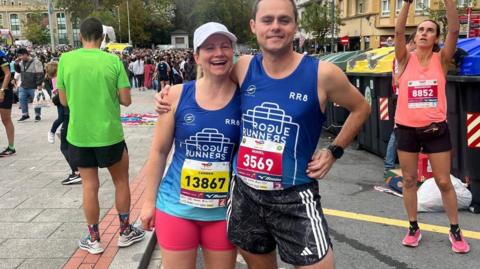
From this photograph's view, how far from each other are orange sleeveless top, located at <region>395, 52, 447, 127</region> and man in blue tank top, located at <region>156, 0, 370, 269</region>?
1.83 meters

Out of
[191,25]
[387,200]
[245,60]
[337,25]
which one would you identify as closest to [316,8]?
[337,25]

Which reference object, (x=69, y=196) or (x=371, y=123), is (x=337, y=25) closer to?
(x=371, y=123)

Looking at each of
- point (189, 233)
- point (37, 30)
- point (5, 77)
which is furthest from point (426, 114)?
point (37, 30)

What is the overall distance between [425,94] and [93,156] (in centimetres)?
279

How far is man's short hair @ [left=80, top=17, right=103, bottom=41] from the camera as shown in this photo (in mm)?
3900

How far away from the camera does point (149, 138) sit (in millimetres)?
9570

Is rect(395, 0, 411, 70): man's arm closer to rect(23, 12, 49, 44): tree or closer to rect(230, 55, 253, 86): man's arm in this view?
rect(230, 55, 253, 86): man's arm

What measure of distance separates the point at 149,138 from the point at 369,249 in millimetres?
6180

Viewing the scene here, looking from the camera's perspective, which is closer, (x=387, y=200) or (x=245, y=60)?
(x=245, y=60)

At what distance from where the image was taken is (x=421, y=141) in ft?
13.2

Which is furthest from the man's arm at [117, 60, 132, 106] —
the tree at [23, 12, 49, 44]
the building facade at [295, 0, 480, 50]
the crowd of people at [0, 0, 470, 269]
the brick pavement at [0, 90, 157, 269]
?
the tree at [23, 12, 49, 44]

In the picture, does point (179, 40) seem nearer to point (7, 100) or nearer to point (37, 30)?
point (37, 30)

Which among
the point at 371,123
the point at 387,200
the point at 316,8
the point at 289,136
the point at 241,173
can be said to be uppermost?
the point at 316,8

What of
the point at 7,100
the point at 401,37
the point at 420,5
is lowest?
the point at 7,100
